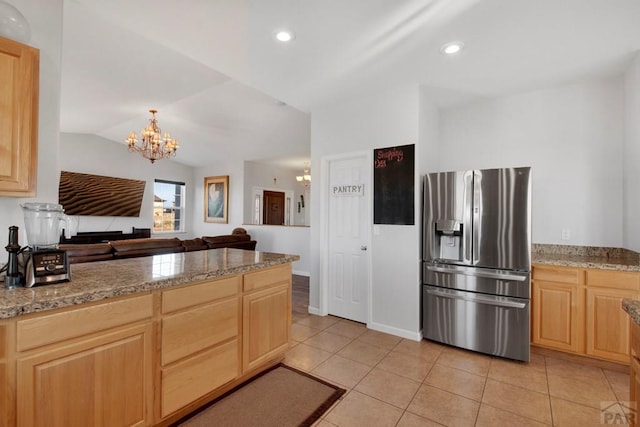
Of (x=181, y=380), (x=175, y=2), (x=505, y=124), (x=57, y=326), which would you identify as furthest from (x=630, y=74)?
Answer: (x=57, y=326)

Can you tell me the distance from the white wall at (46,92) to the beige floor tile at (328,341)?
2409mm

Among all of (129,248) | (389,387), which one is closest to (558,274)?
(389,387)

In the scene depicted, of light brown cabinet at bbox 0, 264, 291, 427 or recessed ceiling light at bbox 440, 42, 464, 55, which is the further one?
recessed ceiling light at bbox 440, 42, 464, 55

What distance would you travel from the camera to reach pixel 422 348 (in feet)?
9.46

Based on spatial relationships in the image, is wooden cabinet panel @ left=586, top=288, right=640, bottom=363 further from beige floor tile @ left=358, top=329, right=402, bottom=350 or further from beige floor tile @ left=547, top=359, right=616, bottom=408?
beige floor tile @ left=358, top=329, right=402, bottom=350

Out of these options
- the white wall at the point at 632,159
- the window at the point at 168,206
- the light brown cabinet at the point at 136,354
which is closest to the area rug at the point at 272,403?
the light brown cabinet at the point at 136,354

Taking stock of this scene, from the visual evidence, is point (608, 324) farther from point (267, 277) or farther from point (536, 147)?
point (267, 277)

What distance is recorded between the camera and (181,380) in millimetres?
1762

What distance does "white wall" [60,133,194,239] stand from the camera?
6750 millimetres

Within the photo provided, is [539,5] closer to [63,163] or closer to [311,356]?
[311,356]

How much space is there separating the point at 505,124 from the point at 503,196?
1240mm

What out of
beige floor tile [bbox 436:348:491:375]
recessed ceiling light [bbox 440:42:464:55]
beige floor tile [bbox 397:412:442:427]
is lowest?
beige floor tile [bbox 397:412:442:427]

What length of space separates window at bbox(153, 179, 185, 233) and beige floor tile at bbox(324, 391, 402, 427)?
7846mm

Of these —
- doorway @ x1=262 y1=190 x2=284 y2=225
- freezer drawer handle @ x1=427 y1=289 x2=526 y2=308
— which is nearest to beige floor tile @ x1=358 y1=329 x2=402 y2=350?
freezer drawer handle @ x1=427 y1=289 x2=526 y2=308
